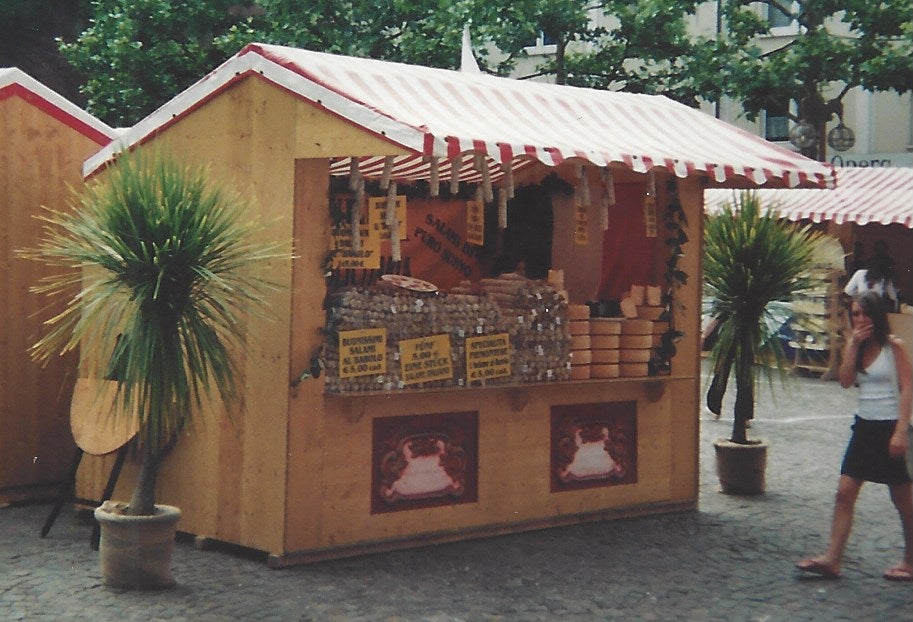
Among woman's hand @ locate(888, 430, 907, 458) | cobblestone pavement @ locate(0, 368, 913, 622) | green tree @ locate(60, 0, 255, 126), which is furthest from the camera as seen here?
green tree @ locate(60, 0, 255, 126)

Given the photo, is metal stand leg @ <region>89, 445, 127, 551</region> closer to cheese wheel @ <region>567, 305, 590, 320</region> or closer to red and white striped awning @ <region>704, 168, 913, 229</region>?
cheese wheel @ <region>567, 305, 590, 320</region>

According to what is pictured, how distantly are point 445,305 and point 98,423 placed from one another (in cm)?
214

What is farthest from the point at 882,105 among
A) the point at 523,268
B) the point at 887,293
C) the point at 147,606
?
the point at 147,606

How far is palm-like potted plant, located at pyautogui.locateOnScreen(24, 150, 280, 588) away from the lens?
6910 millimetres

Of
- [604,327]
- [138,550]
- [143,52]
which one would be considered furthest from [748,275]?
[143,52]

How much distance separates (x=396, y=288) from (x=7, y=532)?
2.81m

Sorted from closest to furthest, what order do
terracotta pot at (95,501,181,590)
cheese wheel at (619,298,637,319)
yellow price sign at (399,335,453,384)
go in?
terracotta pot at (95,501,181,590) → yellow price sign at (399,335,453,384) → cheese wheel at (619,298,637,319)

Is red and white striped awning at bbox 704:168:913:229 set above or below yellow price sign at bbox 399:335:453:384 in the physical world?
above

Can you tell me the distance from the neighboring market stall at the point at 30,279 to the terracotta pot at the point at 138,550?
279cm

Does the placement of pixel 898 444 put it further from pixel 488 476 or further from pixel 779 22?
pixel 779 22

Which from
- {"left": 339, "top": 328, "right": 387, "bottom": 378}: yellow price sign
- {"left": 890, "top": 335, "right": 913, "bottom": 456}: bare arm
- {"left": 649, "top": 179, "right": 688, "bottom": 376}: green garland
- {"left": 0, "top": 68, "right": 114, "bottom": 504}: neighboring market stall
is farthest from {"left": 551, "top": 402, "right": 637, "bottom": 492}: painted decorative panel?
{"left": 0, "top": 68, "right": 114, "bottom": 504}: neighboring market stall

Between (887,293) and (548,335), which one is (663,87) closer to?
(887,293)

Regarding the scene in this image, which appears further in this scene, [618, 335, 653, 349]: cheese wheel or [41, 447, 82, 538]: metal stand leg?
[618, 335, 653, 349]: cheese wheel

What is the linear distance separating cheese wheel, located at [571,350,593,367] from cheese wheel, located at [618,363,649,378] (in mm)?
415
